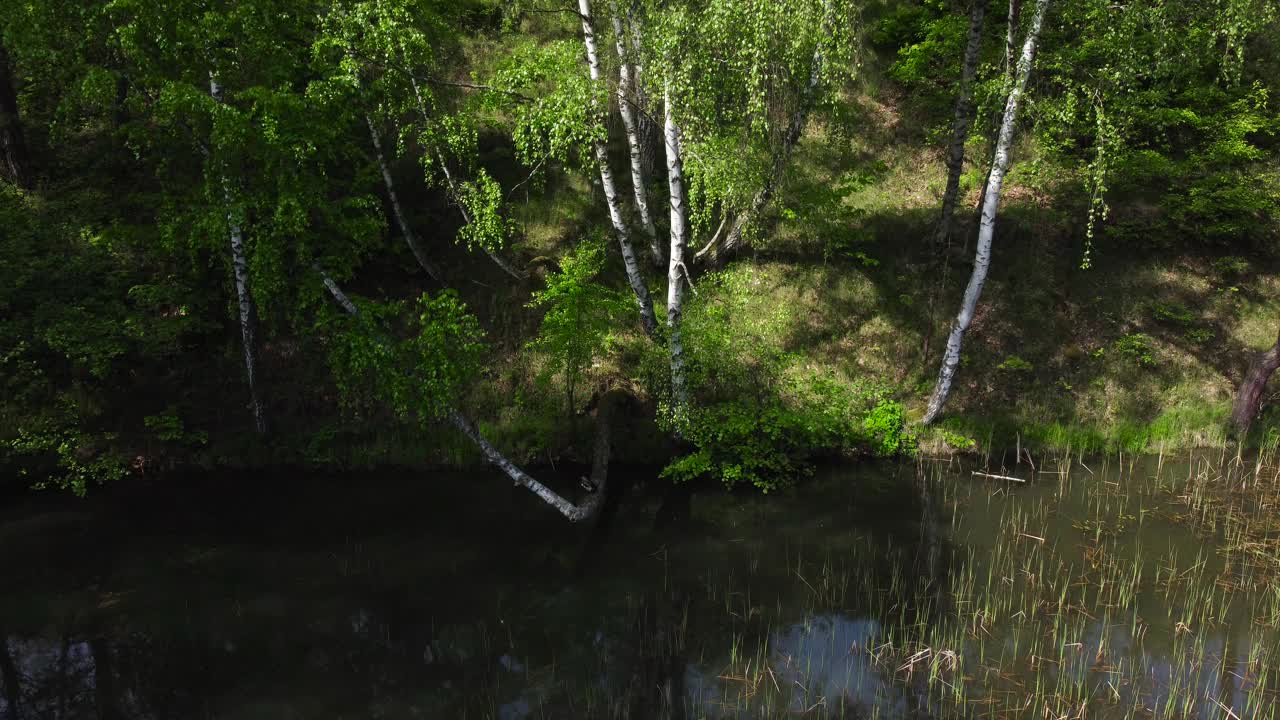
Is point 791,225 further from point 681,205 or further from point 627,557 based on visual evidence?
point 627,557

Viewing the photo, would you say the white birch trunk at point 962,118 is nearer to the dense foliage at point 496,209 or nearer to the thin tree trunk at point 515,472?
the dense foliage at point 496,209

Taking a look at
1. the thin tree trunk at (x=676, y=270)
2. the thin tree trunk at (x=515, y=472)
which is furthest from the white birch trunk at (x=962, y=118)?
the thin tree trunk at (x=515, y=472)

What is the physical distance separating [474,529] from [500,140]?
402 inches

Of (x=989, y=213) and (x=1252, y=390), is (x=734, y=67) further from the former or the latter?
(x=1252, y=390)

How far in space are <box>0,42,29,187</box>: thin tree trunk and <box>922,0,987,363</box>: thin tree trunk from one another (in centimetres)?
1848

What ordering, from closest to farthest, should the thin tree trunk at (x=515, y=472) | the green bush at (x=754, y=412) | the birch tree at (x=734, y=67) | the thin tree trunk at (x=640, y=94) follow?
the birch tree at (x=734, y=67)
the thin tree trunk at (x=515, y=472)
the thin tree trunk at (x=640, y=94)
the green bush at (x=754, y=412)

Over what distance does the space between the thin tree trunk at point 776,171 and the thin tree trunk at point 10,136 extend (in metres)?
14.0

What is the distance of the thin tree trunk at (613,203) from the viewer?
11.0 meters

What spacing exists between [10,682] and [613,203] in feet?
32.5

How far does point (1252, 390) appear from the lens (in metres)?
13.3

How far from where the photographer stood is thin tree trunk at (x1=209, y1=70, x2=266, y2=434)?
11516mm

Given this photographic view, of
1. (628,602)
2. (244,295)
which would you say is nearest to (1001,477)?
(628,602)

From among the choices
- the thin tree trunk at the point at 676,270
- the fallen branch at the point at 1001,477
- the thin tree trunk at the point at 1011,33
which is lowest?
the fallen branch at the point at 1001,477

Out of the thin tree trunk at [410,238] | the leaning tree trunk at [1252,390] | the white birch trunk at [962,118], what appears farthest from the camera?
the thin tree trunk at [410,238]
